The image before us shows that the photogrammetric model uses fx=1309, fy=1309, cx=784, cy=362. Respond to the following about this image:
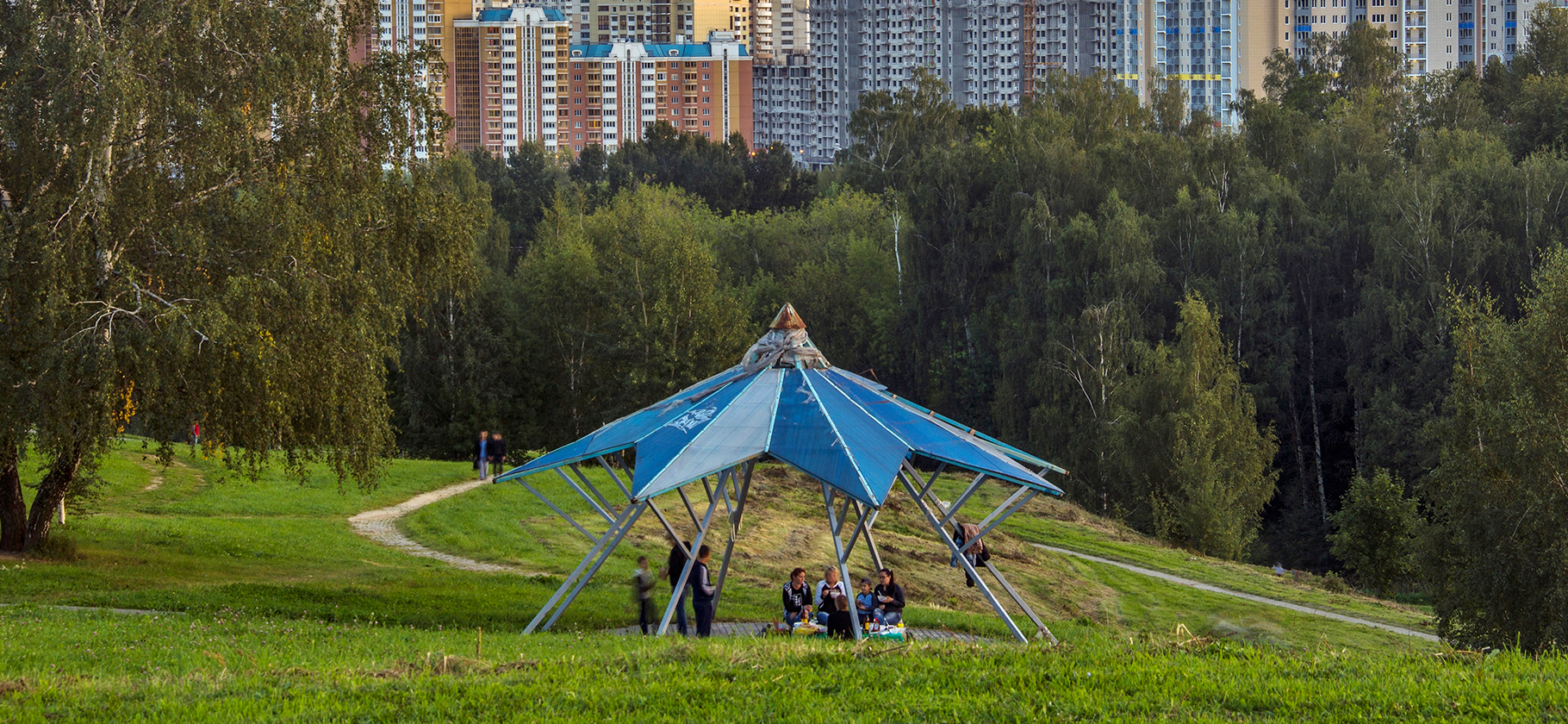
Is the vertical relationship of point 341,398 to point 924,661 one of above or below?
above

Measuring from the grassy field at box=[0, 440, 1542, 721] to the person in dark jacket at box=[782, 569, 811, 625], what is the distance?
2.43m

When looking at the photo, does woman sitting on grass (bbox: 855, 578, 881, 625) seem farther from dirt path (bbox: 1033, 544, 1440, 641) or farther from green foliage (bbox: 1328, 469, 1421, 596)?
green foliage (bbox: 1328, 469, 1421, 596)

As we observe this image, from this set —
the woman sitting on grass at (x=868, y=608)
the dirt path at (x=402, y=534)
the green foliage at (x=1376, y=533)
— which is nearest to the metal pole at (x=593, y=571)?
the woman sitting on grass at (x=868, y=608)

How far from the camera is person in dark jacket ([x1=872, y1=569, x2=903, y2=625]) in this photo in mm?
16797

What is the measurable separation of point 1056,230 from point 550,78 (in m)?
143

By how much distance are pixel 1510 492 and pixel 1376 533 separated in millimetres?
14253

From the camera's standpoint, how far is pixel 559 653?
13562 millimetres

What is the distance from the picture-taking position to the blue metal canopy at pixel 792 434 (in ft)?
53.3

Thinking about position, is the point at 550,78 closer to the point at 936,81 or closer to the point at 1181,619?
the point at 936,81

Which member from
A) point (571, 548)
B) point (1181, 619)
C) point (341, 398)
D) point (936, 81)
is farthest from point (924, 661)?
point (936, 81)

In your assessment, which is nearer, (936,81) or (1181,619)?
(1181,619)

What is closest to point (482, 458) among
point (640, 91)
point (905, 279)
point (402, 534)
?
point (402, 534)

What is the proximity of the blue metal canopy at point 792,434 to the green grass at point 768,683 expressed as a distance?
9.20 feet

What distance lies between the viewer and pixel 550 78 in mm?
188625
